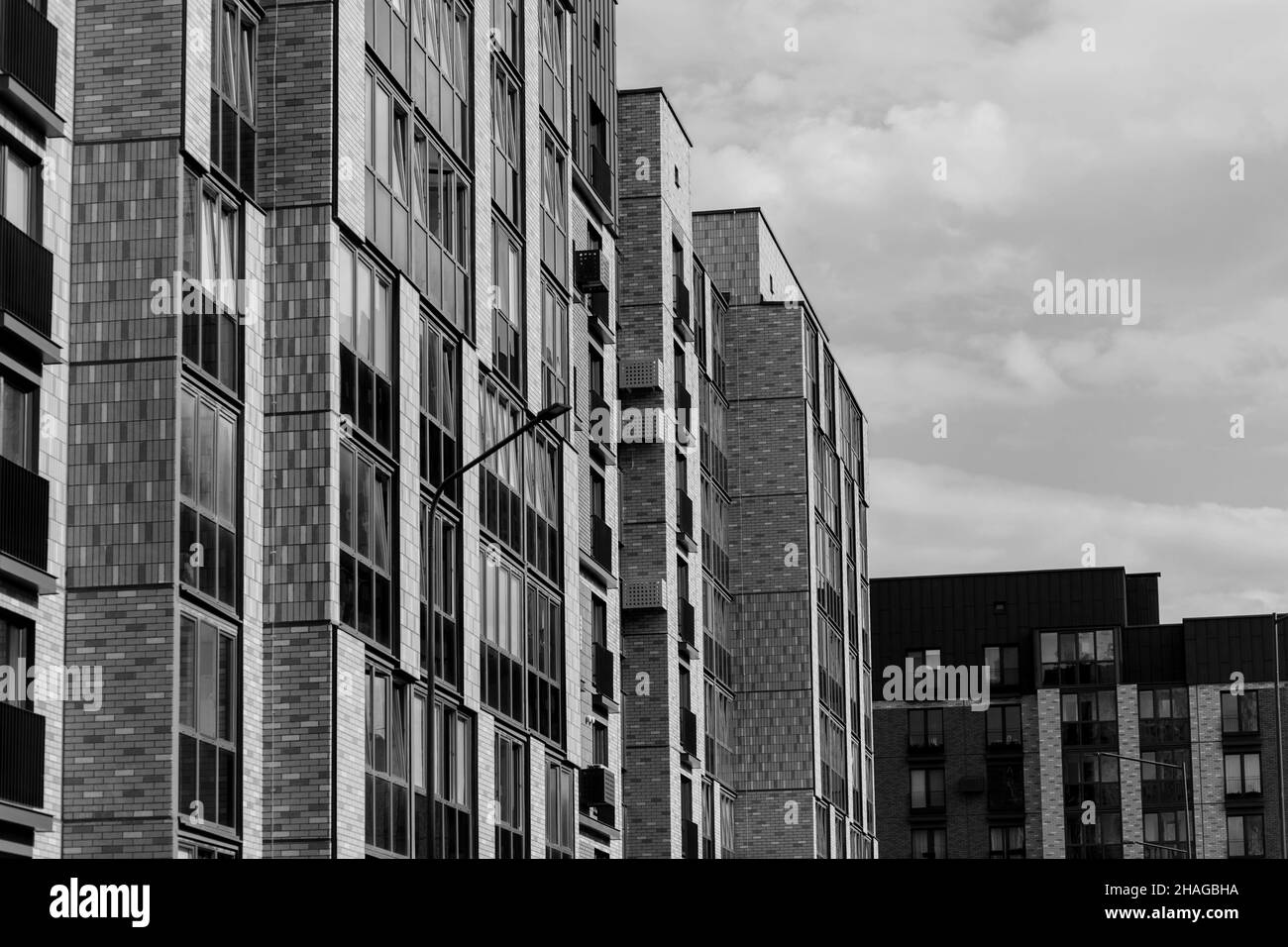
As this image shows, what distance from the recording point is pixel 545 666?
4141 cm

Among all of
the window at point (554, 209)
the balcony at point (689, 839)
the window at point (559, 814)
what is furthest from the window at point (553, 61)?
the balcony at point (689, 839)

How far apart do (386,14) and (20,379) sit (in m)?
10.8

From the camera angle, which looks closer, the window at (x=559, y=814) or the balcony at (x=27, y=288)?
the balcony at (x=27, y=288)

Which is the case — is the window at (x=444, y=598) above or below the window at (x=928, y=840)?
above

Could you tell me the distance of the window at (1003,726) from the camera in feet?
360

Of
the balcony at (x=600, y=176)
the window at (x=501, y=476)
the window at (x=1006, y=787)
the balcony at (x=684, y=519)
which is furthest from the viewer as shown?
the window at (x=1006, y=787)

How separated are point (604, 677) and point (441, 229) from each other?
52.5 feet

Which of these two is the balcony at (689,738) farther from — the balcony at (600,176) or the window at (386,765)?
the window at (386,765)

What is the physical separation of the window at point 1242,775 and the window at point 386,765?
256ft

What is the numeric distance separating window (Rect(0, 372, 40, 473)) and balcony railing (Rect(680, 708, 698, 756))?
3428 centimetres

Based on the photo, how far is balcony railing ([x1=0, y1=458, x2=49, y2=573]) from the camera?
2517 centimetres

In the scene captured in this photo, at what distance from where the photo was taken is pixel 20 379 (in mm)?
26266
